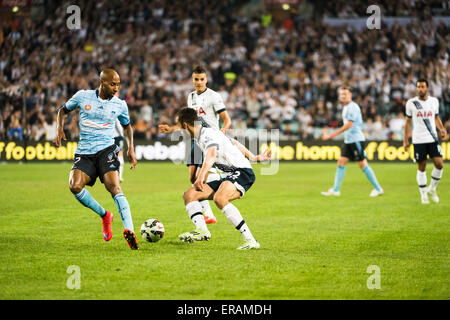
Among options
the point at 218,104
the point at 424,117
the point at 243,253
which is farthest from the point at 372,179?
the point at 243,253

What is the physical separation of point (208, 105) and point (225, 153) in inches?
99.8

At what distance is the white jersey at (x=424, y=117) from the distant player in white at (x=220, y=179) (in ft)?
20.4

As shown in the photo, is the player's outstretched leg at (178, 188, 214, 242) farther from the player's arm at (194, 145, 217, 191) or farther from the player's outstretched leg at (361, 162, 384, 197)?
the player's outstretched leg at (361, 162, 384, 197)

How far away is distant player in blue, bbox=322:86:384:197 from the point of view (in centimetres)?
1598

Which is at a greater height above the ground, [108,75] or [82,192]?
[108,75]

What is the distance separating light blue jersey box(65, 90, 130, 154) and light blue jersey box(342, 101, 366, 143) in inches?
324

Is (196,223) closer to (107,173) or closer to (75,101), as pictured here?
(107,173)

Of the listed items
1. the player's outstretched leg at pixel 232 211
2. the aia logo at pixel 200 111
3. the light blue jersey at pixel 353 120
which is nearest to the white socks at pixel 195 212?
the player's outstretched leg at pixel 232 211

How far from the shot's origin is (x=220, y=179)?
892 cm

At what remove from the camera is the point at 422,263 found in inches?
303

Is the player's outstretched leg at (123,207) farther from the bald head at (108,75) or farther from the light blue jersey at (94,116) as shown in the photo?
the bald head at (108,75)

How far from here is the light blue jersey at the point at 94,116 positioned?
888 cm

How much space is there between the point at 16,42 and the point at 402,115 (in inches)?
714

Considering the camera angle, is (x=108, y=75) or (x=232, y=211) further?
(x=108, y=75)
